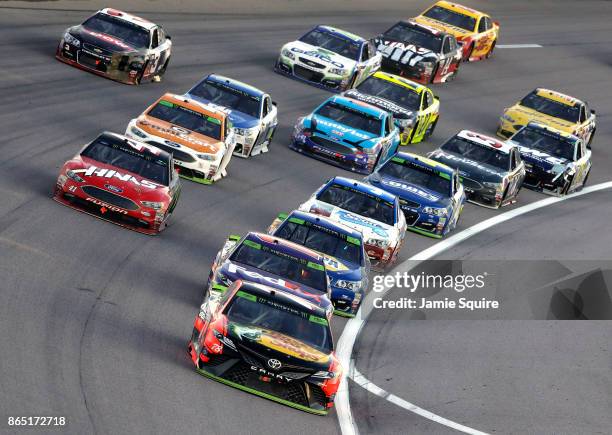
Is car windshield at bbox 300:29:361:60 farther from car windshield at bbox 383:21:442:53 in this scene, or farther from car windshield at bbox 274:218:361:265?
car windshield at bbox 274:218:361:265

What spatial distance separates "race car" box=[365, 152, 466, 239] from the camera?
27.1m

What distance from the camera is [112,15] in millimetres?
32688

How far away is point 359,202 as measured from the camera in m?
24.9

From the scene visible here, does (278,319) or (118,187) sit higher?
(278,319)

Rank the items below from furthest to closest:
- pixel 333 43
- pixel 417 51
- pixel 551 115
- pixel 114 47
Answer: pixel 417 51, pixel 551 115, pixel 333 43, pixel 114 47

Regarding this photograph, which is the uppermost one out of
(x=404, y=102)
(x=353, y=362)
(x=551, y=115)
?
(x=353, y=362)

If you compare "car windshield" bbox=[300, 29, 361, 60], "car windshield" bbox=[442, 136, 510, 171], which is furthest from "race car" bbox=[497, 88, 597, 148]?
"car windshield" bbox=[442, 136, 510, 171]

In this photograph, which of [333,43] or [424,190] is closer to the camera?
[424,190]

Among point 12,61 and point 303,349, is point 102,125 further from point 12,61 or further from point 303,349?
point 303,349

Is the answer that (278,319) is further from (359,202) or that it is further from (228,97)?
(228,97)

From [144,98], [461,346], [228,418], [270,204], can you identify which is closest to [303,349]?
[228,418]

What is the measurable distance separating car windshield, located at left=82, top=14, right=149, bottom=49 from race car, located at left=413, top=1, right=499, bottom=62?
44.7ft

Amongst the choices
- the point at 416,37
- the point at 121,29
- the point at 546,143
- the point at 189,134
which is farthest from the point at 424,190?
the point at 416,37

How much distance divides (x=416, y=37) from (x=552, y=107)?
4961 mm
